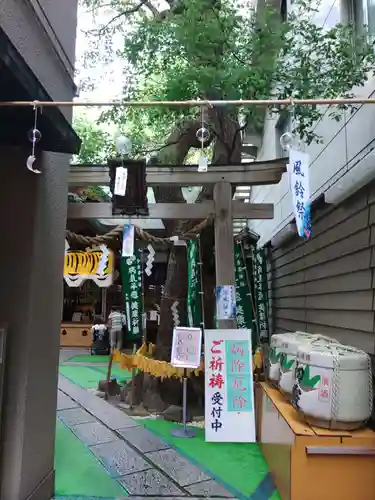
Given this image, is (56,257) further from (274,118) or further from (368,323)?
(274,118)

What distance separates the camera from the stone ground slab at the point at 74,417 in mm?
6571

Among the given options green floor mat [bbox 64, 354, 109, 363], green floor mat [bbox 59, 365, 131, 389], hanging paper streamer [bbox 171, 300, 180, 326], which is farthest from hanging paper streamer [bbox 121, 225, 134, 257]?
green floor mat [bbox 64, 354, 109, 363]

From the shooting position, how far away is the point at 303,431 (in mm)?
3764

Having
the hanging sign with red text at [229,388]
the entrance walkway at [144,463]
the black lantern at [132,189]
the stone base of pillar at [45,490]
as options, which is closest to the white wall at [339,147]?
the hanging sign with red text at [229,388]

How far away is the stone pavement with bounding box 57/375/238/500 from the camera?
428 cm

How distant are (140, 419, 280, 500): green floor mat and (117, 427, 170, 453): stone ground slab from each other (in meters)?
0.17

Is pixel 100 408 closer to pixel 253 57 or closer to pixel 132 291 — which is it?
pixel 132 291

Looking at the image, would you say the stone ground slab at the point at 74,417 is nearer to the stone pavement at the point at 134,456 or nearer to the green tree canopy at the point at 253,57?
the stone pavement at the point at 134,456

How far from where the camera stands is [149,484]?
440 centimetres

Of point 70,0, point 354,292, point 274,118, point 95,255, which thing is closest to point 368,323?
point 354,292

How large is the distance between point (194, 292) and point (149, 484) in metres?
3.77

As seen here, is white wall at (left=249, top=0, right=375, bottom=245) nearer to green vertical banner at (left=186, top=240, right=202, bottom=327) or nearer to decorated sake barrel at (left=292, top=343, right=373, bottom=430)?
decorated sake barrel at (left=292, top=343, right=373, bottom=430)

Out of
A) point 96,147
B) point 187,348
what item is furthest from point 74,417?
point 96,147

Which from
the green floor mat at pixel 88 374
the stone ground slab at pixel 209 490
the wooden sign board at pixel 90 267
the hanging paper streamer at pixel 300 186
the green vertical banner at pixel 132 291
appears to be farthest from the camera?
the wooden sign board at pixel 90 267
